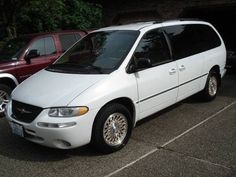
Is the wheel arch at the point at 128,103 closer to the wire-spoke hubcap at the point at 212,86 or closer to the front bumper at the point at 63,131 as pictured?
the front bumper at the point at 63,131

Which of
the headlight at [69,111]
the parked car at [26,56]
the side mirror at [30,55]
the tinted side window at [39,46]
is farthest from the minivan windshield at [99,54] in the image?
the tinted side window at [39,46]

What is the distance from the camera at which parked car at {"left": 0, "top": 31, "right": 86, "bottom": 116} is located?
25.1ft

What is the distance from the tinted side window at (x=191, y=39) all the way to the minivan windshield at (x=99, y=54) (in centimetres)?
91

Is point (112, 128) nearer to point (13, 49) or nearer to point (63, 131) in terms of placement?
point (63, 131)

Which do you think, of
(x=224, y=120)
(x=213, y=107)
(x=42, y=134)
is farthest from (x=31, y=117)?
(x=213, y=107)

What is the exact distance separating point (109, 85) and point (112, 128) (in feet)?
1.96

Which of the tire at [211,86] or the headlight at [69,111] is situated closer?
the headlight at [69,111]

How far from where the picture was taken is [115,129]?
5.08 meters

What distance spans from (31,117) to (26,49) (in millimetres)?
3599

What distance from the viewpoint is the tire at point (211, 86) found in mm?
7332

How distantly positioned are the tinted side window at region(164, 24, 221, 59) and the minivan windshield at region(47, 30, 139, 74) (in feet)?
2.98

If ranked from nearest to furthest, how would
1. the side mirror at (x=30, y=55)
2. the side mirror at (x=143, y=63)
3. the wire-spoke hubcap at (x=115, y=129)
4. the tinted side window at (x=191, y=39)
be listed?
the wire-spoke hubcap at (x=115, y=129), the side mirror at (x=143, y=63), the tinted side window at (x=191, y=39), the side mirror at (x=30, y=55)

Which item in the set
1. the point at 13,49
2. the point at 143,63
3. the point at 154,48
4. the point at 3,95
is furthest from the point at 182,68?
the point at 13,49

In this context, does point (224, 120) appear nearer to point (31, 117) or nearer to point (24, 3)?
point (31, 117)
